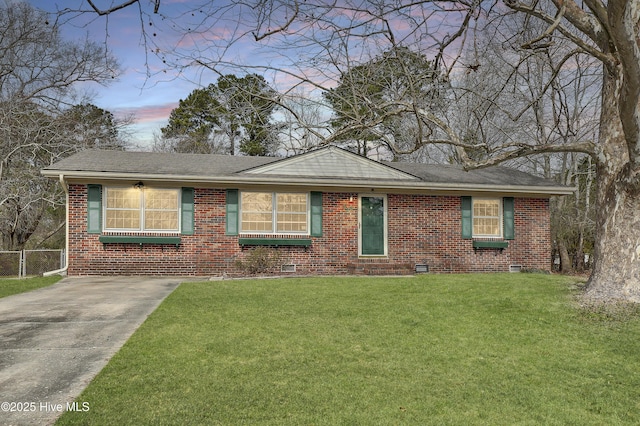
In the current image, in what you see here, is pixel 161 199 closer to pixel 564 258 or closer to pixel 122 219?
pixel 122 219

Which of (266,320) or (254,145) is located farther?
(254,145)

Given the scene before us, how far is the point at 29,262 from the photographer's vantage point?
1359 centimetres

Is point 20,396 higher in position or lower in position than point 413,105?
lower

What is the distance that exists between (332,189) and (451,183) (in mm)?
3788

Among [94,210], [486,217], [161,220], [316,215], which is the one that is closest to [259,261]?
[316,215]

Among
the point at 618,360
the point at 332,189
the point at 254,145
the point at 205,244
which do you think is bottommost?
the point at 618,360

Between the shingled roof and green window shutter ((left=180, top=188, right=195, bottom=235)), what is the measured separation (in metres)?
0.33

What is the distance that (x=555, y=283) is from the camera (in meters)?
10.3

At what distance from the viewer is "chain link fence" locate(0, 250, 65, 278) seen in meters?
13.6

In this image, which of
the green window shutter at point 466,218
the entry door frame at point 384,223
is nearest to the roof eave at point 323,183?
the entry door frame at point 384,223

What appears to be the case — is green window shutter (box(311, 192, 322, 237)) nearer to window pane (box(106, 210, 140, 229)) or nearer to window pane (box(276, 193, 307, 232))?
window pane (box(276, 193, 307, 232))

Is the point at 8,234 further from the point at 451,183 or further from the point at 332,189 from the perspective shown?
the point at 451,183

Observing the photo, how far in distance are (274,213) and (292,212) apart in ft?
1.86

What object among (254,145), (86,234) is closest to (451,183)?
(86,234)
